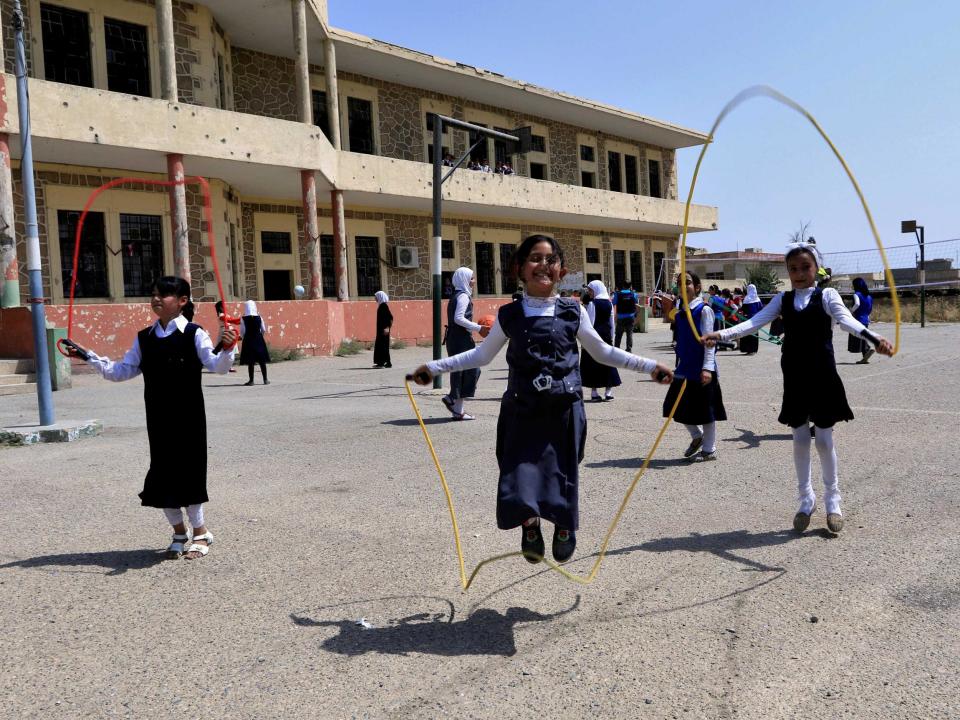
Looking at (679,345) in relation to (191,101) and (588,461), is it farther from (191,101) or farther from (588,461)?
(191,101)

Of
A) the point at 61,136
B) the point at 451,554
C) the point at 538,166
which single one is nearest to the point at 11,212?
the point at 61,136

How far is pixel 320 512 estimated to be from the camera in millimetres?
5773

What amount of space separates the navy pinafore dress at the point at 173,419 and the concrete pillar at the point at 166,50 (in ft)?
49.8

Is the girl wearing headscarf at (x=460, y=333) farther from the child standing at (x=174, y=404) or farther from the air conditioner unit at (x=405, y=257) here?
the air conditioner unit at (x=405, y=257)

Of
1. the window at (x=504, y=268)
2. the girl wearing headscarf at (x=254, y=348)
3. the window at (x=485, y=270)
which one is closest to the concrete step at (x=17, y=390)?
the girl wearing headscarf at (x=254, y=348)

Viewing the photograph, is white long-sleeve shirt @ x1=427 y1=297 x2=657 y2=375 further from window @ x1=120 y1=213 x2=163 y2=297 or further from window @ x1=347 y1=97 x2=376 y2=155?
window @ x1=347 y1=97 x2=376 y2=155

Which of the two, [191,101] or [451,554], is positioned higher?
[191,101]

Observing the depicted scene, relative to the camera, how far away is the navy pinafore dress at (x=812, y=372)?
4910 mm

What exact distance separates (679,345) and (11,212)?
47.2 feet

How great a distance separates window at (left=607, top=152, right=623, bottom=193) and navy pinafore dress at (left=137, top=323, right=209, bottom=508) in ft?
108

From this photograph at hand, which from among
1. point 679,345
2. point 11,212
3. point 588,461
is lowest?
point 588,461

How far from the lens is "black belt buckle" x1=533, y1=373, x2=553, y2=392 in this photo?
3.80 m

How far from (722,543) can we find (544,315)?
1.96 metres

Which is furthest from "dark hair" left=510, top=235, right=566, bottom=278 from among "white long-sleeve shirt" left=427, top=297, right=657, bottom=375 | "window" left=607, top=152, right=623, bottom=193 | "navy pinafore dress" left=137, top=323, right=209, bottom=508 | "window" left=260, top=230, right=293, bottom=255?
"window" left=607, top=152, right=623, bottom=193
